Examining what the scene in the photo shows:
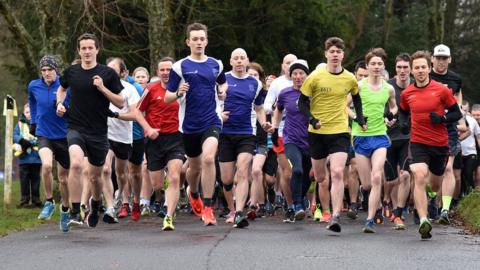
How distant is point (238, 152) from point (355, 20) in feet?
68.5

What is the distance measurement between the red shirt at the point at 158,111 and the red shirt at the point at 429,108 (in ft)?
10.0

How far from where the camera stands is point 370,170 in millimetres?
13523

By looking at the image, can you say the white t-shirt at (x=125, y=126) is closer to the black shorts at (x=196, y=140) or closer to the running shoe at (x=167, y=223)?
the black shorts at (x=196, y=140)

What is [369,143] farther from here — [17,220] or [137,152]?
[17,220]

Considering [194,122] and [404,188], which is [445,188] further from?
[194,122]

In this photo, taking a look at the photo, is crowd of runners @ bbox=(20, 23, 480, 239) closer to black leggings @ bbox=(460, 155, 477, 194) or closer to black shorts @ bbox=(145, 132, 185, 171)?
black shorts @ bbox=(145, 132, 185, 171)

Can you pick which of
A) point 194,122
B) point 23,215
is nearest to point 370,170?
point 194,122

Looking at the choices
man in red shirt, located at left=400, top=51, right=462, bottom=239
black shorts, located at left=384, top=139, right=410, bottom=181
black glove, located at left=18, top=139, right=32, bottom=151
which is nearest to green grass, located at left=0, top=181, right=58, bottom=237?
black glove, located at left=18, top=139, right=32, bottom=151

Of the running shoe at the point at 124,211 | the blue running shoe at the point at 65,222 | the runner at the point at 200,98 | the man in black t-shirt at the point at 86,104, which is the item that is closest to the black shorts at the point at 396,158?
the runner at the point at 200,98

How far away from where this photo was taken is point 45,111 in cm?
1438

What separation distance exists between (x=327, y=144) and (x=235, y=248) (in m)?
2.78

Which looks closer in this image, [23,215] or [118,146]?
[118,146]

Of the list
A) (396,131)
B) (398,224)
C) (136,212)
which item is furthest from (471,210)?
(136,212)

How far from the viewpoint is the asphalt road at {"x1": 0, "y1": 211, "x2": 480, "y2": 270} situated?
909 centimetres
